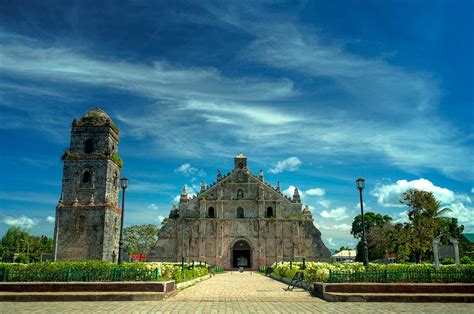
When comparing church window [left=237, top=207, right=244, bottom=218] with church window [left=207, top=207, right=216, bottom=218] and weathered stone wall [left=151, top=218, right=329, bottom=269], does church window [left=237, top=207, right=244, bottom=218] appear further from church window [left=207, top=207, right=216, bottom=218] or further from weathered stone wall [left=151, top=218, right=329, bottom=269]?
church window [left=207, top=207, right=216, bottom=218]

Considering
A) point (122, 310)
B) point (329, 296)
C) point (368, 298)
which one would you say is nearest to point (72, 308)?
point (122, 310)

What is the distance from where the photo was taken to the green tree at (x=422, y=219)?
42.5 m

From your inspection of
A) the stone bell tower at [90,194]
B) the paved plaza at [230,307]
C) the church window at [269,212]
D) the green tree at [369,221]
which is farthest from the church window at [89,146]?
the green tree at [369,221]

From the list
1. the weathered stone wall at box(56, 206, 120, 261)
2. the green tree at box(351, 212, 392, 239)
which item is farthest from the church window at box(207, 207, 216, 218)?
the green tree at box(351, 212, 392, 239)

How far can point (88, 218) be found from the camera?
41.2 metres

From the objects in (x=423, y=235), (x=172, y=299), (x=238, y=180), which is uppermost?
(x=238, y=180)

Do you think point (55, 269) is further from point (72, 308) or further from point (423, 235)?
point (423, 235)

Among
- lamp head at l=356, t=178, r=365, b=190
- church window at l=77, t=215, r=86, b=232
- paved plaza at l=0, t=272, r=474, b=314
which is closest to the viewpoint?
paved plaza at l=0, t=272, r=474, b=314

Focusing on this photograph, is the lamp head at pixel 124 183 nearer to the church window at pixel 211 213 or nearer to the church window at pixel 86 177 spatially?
the church window at pixel 86 177

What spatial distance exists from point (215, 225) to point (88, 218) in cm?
1616

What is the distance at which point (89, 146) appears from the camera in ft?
143

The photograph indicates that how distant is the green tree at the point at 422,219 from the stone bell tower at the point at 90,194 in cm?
3094

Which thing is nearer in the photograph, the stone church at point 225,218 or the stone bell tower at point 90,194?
the stone bell tower at point 90,194

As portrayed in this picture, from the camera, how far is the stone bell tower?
1598 inches
